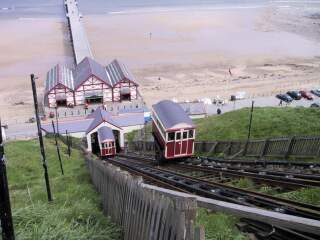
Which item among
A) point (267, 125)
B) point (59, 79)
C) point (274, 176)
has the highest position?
point (59, 79)

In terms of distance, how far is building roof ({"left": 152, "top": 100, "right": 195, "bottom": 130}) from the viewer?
2012 cm

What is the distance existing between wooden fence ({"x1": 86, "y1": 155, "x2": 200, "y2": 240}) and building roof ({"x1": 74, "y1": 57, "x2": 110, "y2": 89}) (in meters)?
37.3

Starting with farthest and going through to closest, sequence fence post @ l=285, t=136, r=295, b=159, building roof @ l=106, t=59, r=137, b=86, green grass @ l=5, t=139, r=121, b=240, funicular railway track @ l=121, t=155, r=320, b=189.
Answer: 1. building roof @ l=106, t=59, r=137, b=86
2. fence post @ l=285, t=136, r=295, b=159
3. funicular railway track @ l=121, t=155, r=320, b=189
4. green grass @ l=5, t=139, r=121, b=240

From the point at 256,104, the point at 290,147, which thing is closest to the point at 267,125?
the point at 290,147

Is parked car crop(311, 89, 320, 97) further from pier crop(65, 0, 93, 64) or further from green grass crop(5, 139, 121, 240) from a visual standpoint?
green grass crop(5, 139, 121, 240)

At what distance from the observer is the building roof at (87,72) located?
4450cm

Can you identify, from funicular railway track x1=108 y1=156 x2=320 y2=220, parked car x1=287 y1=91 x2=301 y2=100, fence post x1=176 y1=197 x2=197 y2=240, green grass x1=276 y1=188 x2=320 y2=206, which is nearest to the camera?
fence post x1=176 y1=197 x2=197 y2=240

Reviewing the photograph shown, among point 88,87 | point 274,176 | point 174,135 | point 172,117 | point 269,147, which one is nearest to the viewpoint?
point 274,176

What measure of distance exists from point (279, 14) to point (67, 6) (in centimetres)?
6232

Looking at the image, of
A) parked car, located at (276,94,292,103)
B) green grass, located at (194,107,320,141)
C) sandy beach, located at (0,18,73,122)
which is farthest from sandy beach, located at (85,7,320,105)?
green grass, located at (194,107,320,141)

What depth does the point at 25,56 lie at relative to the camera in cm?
6544

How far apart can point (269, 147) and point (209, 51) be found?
55.3 m

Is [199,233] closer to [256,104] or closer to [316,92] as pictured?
[256,104]

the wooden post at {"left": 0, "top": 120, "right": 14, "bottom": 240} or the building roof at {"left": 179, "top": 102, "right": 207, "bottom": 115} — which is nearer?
the wooden post at {"left": 0, "top": 120, "right": 14, "bottom": 240}
